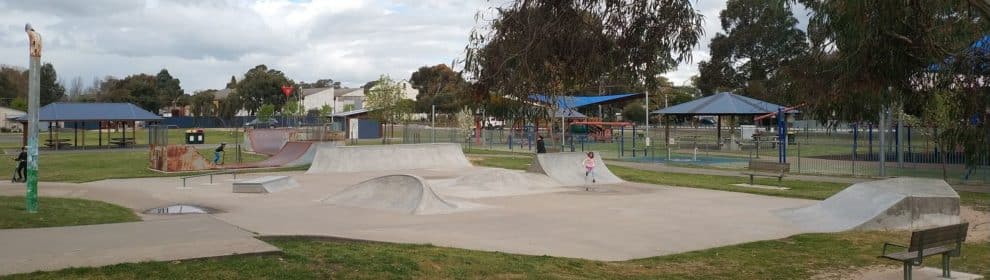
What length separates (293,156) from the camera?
31312 millimetres

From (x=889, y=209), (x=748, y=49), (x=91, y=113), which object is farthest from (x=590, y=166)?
(x=748, y=49)

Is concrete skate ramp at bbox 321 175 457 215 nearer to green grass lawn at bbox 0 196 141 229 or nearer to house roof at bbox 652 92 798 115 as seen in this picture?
green grass lawn at bbox 0 196 141 229

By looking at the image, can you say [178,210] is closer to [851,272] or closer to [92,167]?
[851,272]

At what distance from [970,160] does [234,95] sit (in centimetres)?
11126

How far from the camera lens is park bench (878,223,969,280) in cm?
815

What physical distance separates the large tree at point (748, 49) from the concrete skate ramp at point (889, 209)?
5982cm

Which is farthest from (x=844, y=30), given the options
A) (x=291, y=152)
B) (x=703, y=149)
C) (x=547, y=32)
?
(x=703, y=149)

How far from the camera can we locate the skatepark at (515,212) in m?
10.9

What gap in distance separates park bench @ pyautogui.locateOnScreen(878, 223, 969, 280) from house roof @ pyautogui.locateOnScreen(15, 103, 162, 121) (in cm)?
4570

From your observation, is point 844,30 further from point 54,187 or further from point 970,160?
point 54,187

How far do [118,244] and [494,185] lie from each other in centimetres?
1156

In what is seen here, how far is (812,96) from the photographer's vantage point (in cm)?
1296

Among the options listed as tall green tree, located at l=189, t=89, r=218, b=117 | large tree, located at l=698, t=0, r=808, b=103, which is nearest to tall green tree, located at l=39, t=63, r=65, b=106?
tall green tree, located at l=189, t=89, r=218, b=117


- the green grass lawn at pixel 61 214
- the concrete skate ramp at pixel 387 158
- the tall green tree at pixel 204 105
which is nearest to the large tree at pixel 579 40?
the green grass lawn at pixel 61 214
